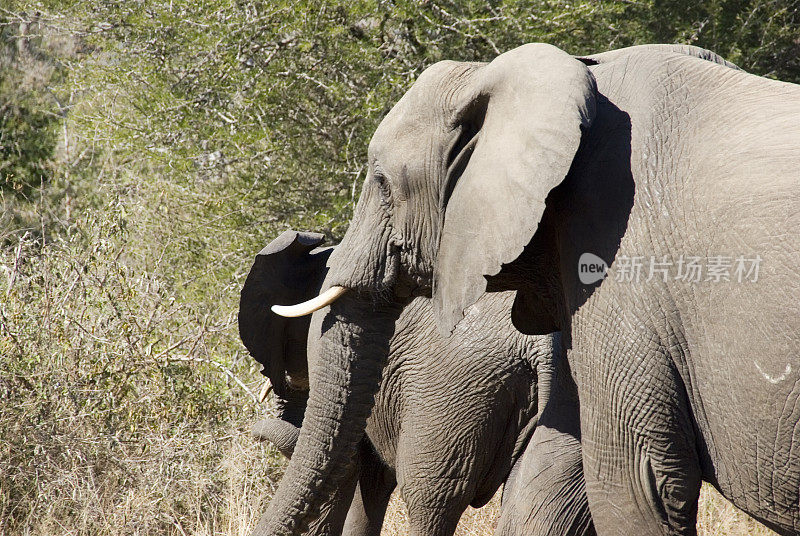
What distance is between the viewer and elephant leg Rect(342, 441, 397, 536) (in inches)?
174

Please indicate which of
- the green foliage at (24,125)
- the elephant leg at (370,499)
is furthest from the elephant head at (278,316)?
the green foliage at (24,125)

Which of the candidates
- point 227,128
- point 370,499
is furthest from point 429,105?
point 227,128

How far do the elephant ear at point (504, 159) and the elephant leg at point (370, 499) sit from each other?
192 cm

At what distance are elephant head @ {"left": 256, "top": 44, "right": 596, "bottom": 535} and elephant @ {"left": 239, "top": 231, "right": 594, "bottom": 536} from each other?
0.29 metres

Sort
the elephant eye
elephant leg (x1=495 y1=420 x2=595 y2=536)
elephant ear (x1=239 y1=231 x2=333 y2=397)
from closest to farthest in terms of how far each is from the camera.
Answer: the elephant eye → elephant leg (x1=495 y1=420 x2=595 y2=536) → elephant ear (x1=239 y1=231 x2=333 y2=397)

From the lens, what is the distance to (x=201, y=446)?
5125 mm

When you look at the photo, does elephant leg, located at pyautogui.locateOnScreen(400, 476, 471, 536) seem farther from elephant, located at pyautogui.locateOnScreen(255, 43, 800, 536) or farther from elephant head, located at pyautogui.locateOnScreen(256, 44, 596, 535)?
elephant, located at pyautogui.locateOnScreen(255, 43, 800, 536)

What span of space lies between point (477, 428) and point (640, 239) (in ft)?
4.81

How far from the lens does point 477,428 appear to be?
11.9ft

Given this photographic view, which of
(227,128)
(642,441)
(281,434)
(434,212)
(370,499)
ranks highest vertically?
(434,212)

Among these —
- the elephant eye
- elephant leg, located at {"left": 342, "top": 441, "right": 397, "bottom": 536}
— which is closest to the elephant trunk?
elephant leg, located at {"left": 342, "top": 441, "right": 397, "bottom": 536}

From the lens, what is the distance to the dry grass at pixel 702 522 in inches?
197

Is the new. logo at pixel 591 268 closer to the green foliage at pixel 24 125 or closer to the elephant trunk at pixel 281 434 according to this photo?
the elephant trunk at pixel 281 434

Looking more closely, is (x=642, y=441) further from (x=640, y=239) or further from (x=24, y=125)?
(x=24, y=125)
